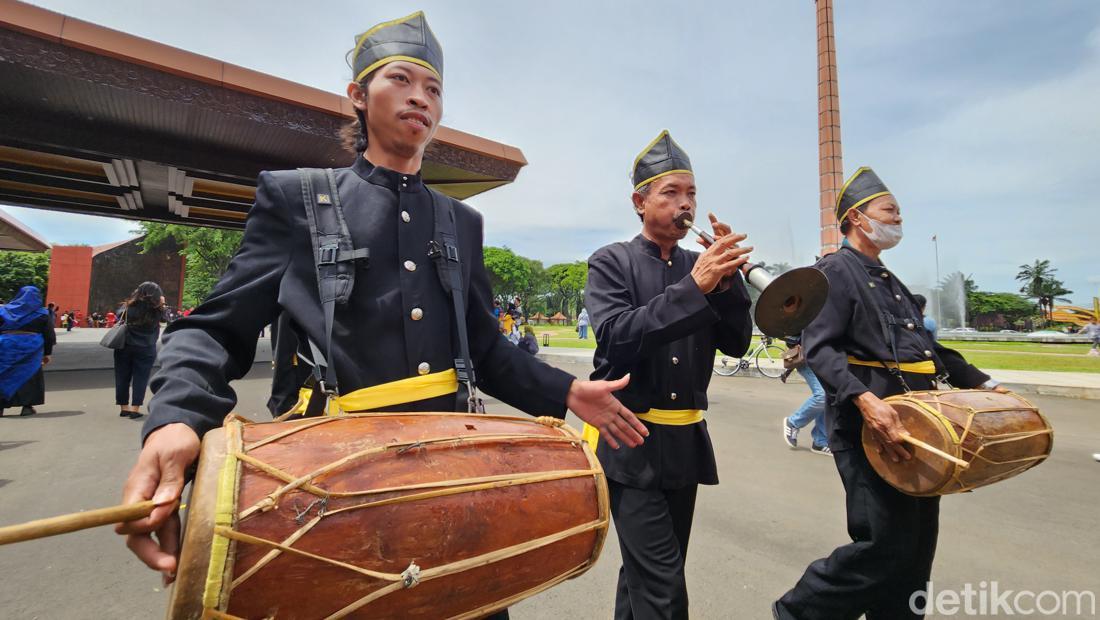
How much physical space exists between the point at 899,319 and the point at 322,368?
2.50 m

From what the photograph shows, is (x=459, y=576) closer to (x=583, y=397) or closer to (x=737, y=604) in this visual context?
(x=583, y=397)

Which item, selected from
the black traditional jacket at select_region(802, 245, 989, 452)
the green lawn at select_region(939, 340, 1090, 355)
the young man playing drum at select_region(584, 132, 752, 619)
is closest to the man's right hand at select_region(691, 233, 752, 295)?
the young man playing drum at select_region(584, 132, 752, 619)

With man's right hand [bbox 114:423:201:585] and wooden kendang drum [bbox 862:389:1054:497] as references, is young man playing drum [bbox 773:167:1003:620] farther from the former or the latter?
man's right hand [bbox 114:423:201:585]

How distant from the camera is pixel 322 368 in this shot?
120cm

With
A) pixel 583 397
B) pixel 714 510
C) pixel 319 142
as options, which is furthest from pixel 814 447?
pixel 319 142

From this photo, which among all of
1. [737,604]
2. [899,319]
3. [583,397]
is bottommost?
[737,604]

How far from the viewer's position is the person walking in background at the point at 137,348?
6.64m

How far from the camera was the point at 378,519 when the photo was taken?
870 mm

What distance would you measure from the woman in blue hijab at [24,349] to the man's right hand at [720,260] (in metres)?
8.02

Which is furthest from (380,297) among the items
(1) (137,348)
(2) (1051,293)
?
(2) (1051,293)

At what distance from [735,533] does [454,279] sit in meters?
2.93

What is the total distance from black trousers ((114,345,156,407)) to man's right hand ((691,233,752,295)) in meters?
7.57

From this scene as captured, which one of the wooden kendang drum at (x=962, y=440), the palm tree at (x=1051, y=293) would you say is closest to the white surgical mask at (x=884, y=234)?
the wooden kendang drum at (x=962, y=440)

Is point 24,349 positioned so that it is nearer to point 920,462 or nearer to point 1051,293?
point 920,462
